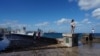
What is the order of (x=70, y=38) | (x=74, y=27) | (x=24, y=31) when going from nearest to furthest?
(x=70, y=38), (x=74, y=27), (x=24, y=31)

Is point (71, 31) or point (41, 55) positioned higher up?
point (71, 31)

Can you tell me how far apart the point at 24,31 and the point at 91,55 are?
7965 cm

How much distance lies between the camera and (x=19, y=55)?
15031mm

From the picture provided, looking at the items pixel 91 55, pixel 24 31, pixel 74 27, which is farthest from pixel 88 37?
pixel 24 31

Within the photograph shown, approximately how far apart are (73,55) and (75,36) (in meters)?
7.68

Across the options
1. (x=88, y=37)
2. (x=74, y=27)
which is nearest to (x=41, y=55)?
(x=74, y=27)

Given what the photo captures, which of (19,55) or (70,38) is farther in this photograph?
(70,38)

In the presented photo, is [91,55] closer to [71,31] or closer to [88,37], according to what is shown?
[71,31]

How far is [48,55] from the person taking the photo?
15062mm

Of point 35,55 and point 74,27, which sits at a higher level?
point 74,27

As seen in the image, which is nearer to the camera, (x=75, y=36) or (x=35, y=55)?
(x=35, y=55)

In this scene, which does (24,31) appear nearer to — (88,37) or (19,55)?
(88,37)

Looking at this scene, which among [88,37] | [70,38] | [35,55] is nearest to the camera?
[35,55]

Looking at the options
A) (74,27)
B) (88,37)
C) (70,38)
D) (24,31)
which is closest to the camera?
(70,38)
